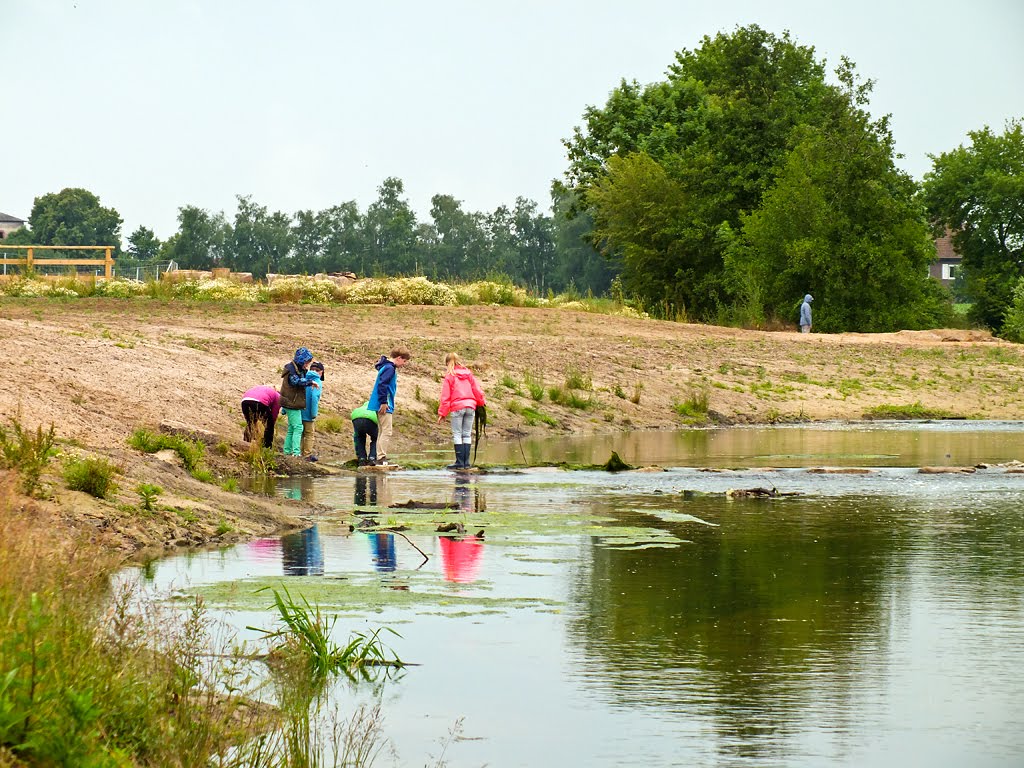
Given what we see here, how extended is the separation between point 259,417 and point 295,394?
Answer: 23.7 inches

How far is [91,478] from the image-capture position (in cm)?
1497

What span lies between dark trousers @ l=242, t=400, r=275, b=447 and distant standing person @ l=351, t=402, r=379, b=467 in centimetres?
117

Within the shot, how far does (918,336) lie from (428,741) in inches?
1800

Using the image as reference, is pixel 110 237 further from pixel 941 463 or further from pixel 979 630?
pixel 979 630

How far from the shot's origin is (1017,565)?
14094 millimetres

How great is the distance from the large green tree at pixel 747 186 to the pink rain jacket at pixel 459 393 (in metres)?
35.0

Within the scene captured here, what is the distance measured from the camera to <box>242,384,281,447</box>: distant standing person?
2231cm

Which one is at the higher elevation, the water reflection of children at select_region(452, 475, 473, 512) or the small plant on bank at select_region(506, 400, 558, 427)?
the small plant on bank at select_region(506, 400, 558, 427)

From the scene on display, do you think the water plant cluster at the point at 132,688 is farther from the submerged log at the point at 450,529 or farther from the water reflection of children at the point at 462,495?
the water reflection of children at the point at 462,495

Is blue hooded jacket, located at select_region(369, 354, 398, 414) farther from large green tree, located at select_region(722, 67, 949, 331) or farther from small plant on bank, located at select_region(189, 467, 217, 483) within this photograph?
large green tree, located at select_region(722, 67, 949, 331)

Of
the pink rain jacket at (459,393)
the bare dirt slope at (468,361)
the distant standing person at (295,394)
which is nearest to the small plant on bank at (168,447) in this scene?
the bare dirt slope at (468,361)

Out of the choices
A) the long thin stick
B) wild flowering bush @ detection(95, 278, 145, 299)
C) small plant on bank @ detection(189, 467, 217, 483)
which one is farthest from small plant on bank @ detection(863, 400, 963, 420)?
the long thin stick

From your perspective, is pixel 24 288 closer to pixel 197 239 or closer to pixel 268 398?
pixel 268 398

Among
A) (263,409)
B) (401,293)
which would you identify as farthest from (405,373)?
(401,293)
